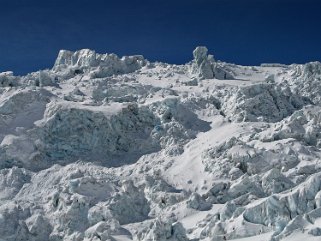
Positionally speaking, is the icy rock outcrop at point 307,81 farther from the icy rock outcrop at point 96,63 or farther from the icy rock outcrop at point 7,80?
the icy rock outcrop at point 7,80

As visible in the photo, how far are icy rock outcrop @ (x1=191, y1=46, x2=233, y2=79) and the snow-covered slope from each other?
22.3 ft

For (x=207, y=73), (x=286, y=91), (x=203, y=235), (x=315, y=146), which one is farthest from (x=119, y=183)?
(x=207, y=73)

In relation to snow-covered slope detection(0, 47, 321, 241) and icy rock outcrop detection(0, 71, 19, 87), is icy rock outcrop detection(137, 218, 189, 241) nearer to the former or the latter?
snow-covered slope detection(0, 47, 321, 241)

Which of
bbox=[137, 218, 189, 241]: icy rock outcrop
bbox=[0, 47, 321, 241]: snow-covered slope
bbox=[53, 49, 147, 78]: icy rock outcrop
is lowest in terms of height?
bbox=[137, 218, 189, 241]: icy rock outcrop

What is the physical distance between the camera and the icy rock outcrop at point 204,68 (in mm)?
109688

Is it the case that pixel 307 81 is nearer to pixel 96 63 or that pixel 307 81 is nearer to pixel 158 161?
A: pixel 158 161

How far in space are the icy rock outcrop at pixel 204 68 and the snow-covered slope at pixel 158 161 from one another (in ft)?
22.3

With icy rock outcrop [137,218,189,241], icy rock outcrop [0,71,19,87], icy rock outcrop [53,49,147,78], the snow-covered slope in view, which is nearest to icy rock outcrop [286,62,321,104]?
the snow-covered slope

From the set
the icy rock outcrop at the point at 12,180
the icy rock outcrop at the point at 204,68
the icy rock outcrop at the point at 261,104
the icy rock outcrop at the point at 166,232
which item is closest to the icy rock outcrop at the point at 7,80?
the icy rock outcrop at the point at 12,180

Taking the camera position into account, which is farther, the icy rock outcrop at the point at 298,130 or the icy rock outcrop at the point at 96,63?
the icy rock outcrop at the point at 96,63

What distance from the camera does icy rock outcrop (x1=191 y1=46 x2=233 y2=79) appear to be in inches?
4318

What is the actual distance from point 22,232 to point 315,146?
3448 cm

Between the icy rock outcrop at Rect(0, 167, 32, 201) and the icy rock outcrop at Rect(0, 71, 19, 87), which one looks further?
the icy rock outcrop at Rect(0, 71, 19, 87)

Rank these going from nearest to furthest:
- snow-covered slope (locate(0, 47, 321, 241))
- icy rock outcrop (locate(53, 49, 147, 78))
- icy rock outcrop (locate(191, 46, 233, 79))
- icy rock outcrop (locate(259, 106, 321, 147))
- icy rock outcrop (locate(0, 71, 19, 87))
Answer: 1. snow-covered slope (locate(0, 47, 321, 241))
2. icy rock outcrop (locate(259, 106, 321, 147))
3. icy rock outcrop (locate(0, 71, 19, 87))
4. icy rock outcrop (locate(191, 46, 233, 79))
5. icy rock outcrop (locate(53, 49, 147, 78))
